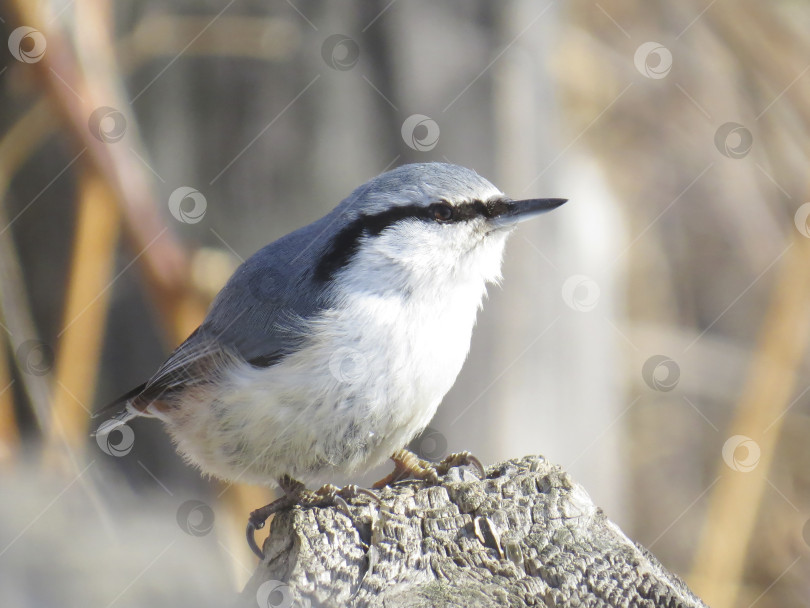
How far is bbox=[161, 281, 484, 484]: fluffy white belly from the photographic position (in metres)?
2.38

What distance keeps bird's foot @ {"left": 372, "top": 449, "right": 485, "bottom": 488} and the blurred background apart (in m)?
1.36

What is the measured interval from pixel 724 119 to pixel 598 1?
3.49 ft

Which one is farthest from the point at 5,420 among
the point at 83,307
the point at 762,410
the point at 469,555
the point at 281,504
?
the point at 762,410

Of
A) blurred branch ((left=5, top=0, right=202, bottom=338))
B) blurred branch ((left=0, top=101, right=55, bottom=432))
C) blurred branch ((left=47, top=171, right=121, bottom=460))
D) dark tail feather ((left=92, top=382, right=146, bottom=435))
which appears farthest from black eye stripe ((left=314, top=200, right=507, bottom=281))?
blurred branch ((left=0, top=101, right=55, bottom=432))

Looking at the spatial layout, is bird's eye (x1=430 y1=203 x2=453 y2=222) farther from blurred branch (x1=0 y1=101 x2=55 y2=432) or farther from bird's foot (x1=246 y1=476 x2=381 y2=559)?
blurred branch (x1=0 y1=101 x2=55 y2=432)

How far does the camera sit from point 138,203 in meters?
3.81

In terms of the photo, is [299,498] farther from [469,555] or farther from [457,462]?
[469,555]

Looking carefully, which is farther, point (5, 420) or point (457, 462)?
point (5, 420)

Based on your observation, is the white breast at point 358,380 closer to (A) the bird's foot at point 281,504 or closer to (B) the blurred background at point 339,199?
(A) the bird's foot at point 281,504

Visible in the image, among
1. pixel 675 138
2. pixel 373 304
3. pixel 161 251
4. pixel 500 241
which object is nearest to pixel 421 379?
pixel 373 304

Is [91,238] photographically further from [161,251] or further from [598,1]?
[598,1]

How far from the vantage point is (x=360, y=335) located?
7.95 ft

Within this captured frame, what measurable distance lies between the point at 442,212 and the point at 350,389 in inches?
23.1

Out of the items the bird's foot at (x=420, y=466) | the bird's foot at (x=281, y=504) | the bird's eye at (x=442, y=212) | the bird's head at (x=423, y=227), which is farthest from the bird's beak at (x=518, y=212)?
the bird's foot at (x=281, y=504)
